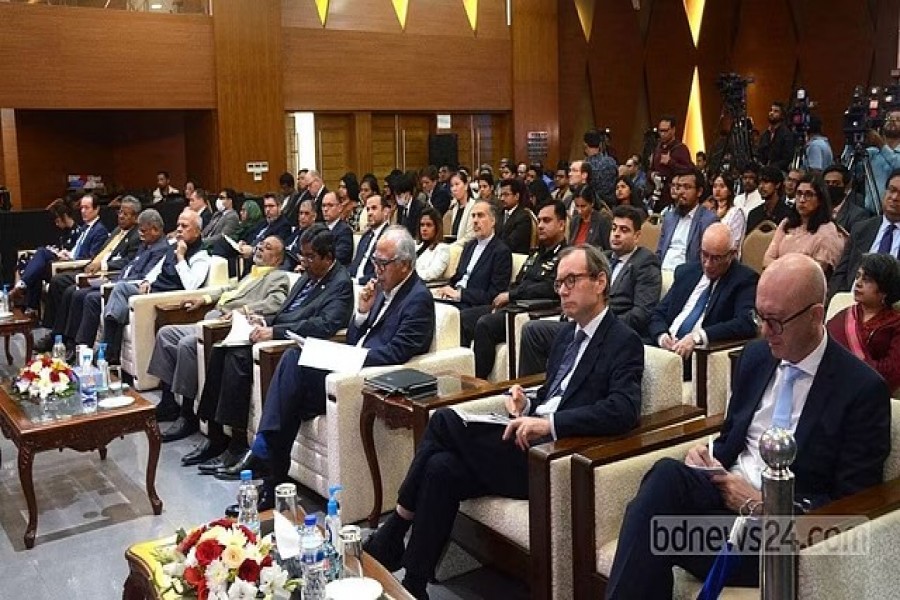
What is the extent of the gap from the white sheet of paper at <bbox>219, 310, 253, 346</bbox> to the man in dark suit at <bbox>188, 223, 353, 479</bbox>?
3 centimetres

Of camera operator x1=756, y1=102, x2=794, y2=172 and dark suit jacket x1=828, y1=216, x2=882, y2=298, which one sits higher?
camera operator x1=756, y1=102, x2=794, y2=172


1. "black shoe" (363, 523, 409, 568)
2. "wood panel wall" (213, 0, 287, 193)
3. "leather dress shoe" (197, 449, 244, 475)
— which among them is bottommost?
"leather dress shoe" (197, 449, 244, 475)

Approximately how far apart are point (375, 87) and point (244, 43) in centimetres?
189

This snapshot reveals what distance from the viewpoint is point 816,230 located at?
4.99 m

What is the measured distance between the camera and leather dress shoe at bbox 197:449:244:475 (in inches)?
179

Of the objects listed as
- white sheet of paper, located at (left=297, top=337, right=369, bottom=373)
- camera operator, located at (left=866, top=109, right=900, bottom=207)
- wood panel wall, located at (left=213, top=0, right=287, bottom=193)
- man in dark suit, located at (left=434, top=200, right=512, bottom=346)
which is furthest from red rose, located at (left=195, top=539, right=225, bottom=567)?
wood panel wall, located at (left=213, top=0, right=287, bottom=193)

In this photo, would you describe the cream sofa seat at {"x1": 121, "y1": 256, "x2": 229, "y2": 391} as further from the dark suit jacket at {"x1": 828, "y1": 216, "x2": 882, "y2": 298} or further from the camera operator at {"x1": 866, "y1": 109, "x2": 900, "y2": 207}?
the camera operator at {"x1": 866, "y1": 109, "x2": 900, "y2": 207}

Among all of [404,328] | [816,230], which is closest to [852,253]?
[816,230]

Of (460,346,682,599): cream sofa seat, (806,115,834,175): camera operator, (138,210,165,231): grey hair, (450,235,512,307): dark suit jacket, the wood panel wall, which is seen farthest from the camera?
the wood panel wall

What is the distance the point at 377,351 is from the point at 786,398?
6.58 ft

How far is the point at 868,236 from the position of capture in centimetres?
464

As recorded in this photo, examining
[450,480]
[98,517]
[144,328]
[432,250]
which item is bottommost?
[98,517]

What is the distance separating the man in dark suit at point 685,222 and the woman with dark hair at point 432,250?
1482mm

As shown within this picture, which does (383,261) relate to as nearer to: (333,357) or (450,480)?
(333,357)
